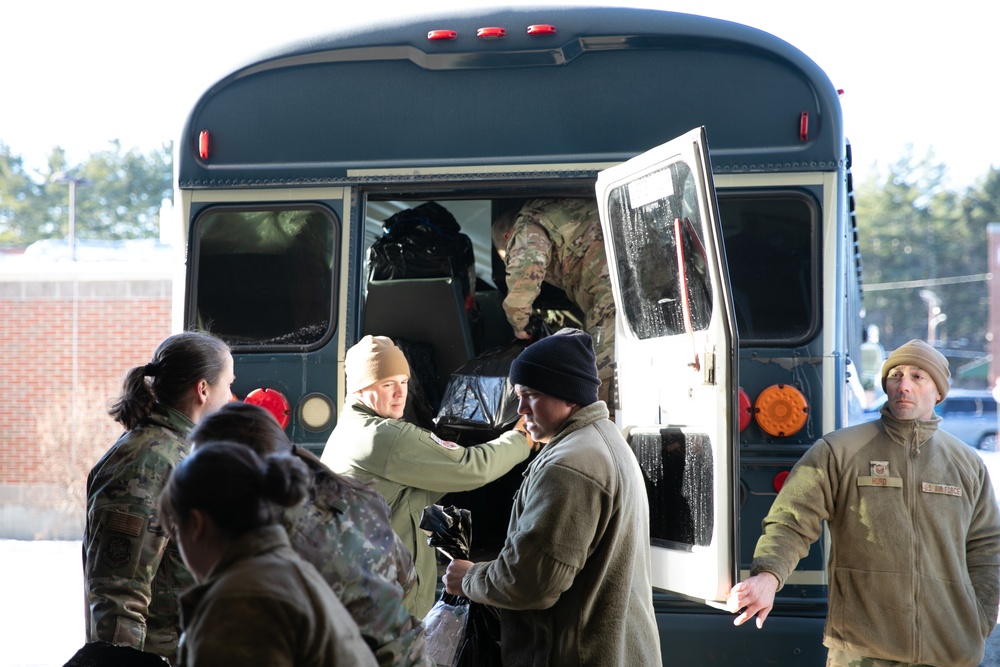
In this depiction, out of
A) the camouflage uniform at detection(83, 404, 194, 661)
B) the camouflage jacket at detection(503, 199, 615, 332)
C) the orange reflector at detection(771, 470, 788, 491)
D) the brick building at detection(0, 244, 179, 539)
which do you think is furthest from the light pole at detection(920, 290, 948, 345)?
the camouflage uniform at detection(83, 404, 194, 661)

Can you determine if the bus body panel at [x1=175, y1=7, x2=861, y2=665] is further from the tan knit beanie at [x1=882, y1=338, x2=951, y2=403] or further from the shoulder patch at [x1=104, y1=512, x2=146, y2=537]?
the shoulder patch at [x1=104, y1=512, x2=146, y2=537]

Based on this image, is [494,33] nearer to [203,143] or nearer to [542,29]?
[542,29]

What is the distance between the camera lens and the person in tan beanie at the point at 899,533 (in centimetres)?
351

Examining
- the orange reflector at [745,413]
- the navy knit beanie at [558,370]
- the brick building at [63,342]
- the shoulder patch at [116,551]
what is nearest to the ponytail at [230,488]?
the shoulder patch at [116,551]

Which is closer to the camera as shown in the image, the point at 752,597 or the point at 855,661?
the point at 752,597

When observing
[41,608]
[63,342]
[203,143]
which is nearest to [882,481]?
[203,143]

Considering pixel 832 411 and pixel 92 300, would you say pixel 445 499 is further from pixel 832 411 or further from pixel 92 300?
pixel 92 300

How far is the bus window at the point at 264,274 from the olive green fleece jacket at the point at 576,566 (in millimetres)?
1895

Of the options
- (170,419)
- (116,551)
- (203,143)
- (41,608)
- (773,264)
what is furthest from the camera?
(41,608)

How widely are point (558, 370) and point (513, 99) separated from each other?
1.83m

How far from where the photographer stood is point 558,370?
2982mm

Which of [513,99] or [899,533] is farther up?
[513,99]

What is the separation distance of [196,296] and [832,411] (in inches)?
107

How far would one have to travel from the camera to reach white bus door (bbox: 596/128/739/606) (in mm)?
3402
